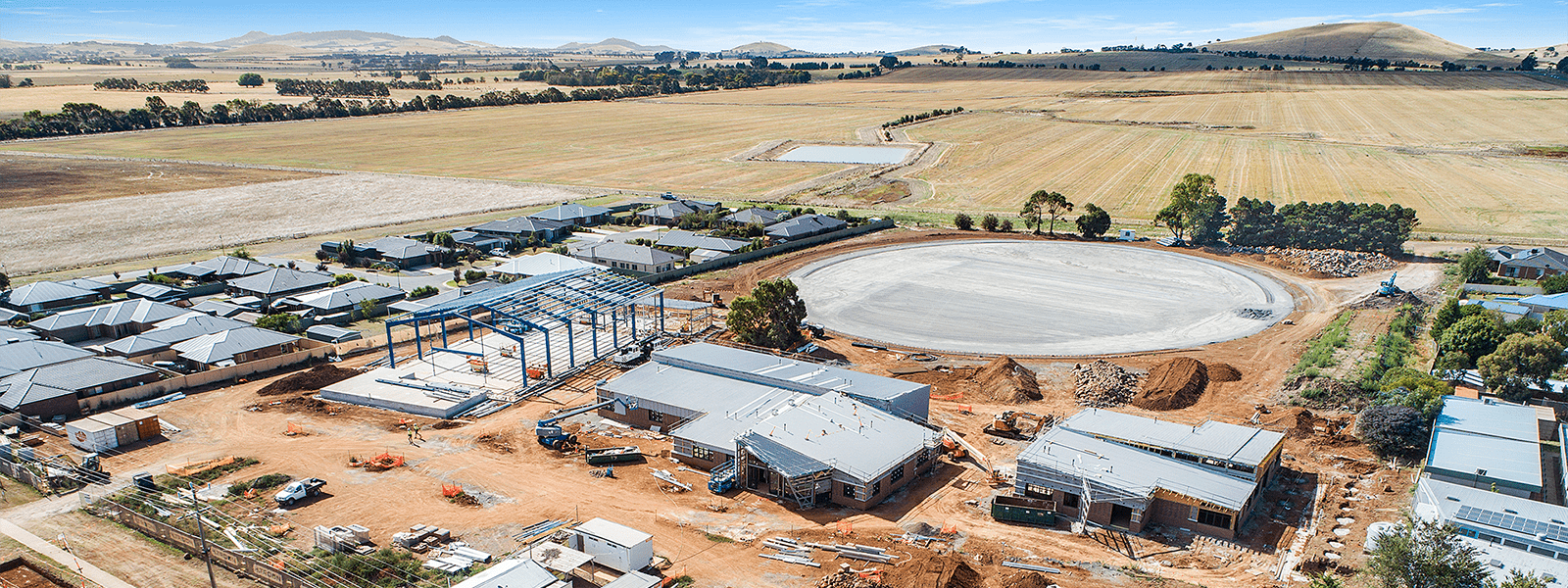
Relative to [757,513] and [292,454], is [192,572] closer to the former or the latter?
[292,454]

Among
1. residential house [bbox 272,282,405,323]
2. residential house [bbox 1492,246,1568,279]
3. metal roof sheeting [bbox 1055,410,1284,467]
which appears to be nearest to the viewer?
metal roof sheeting [bbox 1055,410,1284,467]

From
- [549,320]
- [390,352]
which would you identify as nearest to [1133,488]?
[549,320]

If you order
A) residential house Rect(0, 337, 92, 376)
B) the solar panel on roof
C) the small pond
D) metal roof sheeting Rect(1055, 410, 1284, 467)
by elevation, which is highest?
the small pond

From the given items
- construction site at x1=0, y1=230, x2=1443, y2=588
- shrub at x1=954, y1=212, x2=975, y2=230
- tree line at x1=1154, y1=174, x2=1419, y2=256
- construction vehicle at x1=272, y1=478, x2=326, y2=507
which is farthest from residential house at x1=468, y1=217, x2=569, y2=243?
tree line at x1=1154, y1=174, x2=1419, y2=256

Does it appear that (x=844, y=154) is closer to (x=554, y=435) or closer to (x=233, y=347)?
(x=233, y=347)

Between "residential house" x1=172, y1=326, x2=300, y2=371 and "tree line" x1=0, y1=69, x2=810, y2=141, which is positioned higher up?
"tree line" x1=0, y1=69, x2=810, y2=141

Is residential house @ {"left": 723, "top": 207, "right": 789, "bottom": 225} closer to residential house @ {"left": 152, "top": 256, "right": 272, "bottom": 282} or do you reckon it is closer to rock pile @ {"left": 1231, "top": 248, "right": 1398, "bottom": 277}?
residential house @ {"left": 152, "top": 256, "right": 272, "bottom": 282}
